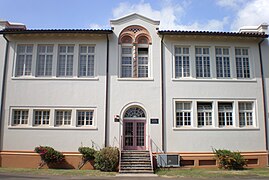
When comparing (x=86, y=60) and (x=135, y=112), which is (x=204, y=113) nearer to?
(x=135, y=112)

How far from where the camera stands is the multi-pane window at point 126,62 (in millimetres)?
17125

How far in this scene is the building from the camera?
16125mm

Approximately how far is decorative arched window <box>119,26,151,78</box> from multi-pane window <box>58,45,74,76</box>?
364 cm

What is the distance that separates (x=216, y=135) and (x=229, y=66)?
202 inches

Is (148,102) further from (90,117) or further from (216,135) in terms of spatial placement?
(216,135)

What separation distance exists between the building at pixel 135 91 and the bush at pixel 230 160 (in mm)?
823

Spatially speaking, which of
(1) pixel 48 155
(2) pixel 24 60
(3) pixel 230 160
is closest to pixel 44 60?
(2) pixel 24 60

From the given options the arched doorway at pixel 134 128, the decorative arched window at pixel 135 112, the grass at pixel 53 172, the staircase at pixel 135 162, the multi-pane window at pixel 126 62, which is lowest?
the grass at pixel 53 172

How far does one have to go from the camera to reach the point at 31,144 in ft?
52.6

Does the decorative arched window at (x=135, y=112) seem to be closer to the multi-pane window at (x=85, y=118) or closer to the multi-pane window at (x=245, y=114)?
the multi-pane window at (x=85, y=118)

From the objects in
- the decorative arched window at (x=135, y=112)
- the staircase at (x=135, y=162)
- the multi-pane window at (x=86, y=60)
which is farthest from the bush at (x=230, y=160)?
the multi-pane window at (x=86, y=60)

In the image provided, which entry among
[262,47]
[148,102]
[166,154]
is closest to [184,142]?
[166,154]

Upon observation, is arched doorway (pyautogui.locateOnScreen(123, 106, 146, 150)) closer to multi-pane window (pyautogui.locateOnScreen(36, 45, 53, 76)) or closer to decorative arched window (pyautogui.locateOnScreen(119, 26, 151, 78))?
decorative arched window (pyautogui.locateOnScreen(119, 26, 151, 78))

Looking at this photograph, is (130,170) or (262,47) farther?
(262,47)
